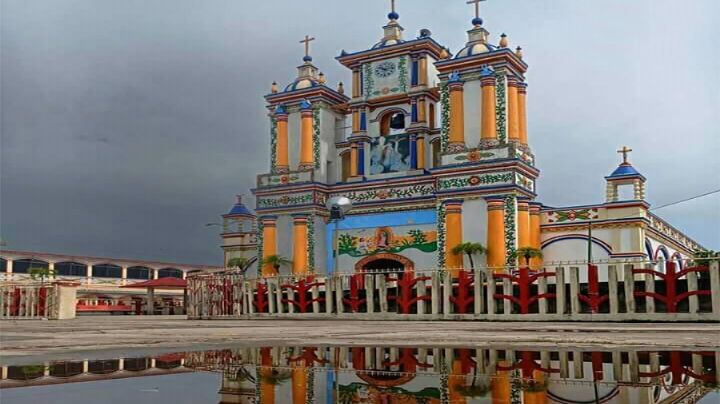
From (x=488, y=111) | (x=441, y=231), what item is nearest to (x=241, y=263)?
(x=441, y=231)

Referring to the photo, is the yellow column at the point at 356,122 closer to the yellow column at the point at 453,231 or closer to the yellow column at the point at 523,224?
the yellow column at the point at 453,231

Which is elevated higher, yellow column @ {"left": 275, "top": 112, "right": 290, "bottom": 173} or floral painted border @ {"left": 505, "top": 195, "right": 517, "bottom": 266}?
yellow column @ {"left": 275, "top": 112, "right": 290, "bottom": 173}

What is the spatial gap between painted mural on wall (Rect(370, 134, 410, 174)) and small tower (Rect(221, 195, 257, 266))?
26.0 ft

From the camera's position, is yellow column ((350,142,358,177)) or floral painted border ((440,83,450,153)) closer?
floral painted border ((440,83,450,153))

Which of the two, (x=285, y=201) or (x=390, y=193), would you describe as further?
(x=285, y=201)

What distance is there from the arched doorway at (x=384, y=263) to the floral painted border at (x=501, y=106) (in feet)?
17.3

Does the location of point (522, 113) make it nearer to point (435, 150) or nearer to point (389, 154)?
point (435, 150)

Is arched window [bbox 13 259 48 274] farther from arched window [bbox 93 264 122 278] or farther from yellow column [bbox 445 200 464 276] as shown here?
yellow column [bbox 445 200 464 276]

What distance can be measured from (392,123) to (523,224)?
7.31 m

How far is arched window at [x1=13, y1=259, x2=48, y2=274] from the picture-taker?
1644 inches

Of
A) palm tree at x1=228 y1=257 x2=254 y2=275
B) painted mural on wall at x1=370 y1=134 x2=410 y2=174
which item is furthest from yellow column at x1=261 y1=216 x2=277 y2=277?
painted mural on wall at x1=370 y1=134 x2=410 y2=174

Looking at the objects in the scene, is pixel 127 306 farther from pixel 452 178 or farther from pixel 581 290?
pixel 581 290

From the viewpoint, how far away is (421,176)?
78.7 feet

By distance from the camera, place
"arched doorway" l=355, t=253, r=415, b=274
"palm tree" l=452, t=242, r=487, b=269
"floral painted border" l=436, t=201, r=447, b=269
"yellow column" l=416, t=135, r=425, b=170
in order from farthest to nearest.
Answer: "yellow column" l=416, t=135, r=425, b=170, "arched doorway" l=355, t=253, r=415, b=274, "floral painted border" l=436, t=201, r=447, b=269, "palm tree" l=452, t=242, r=487, b=269
